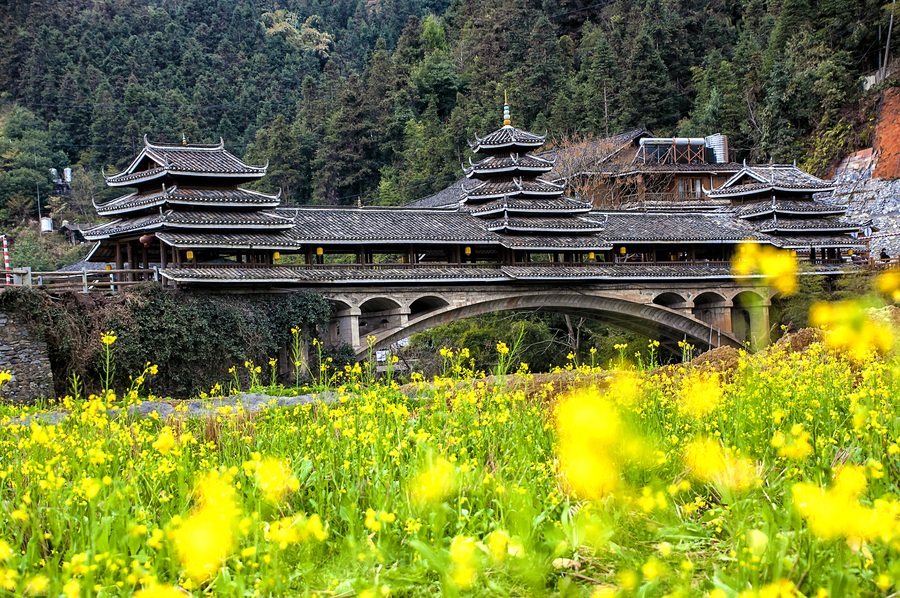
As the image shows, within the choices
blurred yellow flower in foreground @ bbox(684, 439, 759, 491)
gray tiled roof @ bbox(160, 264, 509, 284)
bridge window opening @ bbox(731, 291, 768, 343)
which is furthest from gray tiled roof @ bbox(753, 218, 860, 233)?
blurred yellow flower in foreground @ bbox(684, 439, 759, 491)

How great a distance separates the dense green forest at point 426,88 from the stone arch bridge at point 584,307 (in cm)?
1429

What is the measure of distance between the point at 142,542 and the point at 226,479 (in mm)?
484

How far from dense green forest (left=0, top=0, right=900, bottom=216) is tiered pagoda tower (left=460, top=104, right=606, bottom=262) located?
12441mm

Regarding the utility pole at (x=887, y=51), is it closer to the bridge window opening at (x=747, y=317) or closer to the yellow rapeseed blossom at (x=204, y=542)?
the bridge window opening at (x=747, y=317)

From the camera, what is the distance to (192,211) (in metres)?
23.8

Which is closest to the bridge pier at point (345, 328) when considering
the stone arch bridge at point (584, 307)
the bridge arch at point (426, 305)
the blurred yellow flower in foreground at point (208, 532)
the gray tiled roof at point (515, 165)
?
the stone arch bridge at point (584, 307)

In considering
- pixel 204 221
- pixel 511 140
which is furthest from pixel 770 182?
pixel 204 221

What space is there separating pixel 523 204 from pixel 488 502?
25.4 meters

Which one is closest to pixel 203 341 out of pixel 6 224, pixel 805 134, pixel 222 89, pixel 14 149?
pixel 805 134

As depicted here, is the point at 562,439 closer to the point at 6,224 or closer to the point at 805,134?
the point at 805,134

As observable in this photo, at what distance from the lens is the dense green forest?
43.3m

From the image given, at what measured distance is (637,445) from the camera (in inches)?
163

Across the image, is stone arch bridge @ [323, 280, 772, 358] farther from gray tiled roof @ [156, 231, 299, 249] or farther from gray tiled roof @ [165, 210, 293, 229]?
gray tiled roof @ [165, 210, 293, 229]

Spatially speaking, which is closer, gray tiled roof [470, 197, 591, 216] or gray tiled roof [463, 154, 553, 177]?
gray tiled roof [470, 197, 591, 216]
